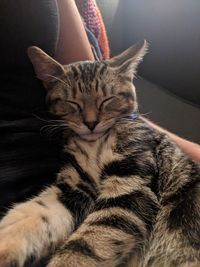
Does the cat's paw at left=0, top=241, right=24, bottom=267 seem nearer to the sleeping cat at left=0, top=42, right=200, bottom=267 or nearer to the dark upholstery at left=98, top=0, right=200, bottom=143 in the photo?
the sleeping cat at left=0, top=42, right=200, bottom=267

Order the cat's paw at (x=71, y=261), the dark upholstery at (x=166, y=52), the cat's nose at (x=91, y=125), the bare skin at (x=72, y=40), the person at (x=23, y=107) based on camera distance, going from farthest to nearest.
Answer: the dark upholstery at (x=166, y=52), the bare skin at (x=72, y=40), the cat's nose at (x=91, y=125), the person at (x=23, y=107), the cat's paw at (x=71, y=261)

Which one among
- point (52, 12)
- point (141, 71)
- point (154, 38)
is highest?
point (52, 12)

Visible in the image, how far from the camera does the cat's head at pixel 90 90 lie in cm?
101

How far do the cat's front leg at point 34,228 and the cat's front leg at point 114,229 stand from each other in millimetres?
61

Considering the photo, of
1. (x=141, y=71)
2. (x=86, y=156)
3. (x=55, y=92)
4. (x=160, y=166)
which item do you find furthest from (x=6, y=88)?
(x=141, y=71)

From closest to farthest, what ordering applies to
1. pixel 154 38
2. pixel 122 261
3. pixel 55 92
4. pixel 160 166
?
1. pixel 122 261
2. pixel 160 166
3. pixel 55 92
4. pixel 154 38

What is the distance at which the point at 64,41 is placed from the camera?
1210 mm

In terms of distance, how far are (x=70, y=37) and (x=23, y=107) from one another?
32 centimetres

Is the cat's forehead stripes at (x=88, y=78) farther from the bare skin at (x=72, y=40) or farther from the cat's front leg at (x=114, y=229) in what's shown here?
the cat's front leg at (x=114, y=229)

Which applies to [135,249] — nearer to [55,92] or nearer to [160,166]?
[160,166]

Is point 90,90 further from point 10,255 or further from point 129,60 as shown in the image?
point 10,255

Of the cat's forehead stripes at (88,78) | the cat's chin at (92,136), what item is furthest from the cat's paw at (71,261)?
the cat's forehead stripes at (88,78)

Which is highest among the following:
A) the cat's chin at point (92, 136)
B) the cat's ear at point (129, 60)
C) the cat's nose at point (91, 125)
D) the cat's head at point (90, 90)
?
the cat's ear at point (129, 60)

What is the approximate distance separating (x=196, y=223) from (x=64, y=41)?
659mm
